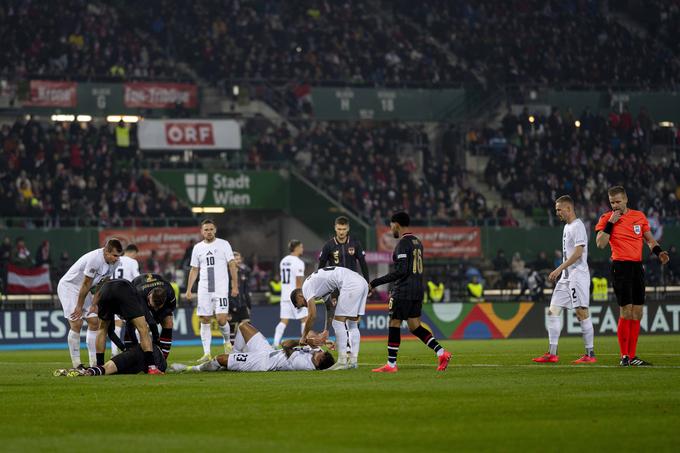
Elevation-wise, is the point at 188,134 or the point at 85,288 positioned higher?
the point at 188,134

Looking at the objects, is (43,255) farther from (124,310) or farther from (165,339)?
(124,310)

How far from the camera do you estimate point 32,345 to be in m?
34.7

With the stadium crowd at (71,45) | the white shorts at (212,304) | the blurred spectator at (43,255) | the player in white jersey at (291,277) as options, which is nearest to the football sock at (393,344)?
the white shorts at (212,304)

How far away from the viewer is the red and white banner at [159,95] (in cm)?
5081

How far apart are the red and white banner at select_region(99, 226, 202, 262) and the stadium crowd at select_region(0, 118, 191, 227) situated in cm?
74

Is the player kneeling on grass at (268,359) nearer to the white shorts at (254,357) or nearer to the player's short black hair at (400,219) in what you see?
the white shorts at (254,357)

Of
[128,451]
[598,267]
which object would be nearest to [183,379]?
[128,451]

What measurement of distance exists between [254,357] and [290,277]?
9966 mm

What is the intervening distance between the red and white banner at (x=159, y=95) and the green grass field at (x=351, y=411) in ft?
110

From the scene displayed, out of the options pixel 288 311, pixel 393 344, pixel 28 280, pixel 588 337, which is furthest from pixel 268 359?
pixel 28 280

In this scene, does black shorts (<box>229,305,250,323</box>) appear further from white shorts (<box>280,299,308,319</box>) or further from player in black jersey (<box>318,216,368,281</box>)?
player in black jersey (<box>318,216,368,281</box>)

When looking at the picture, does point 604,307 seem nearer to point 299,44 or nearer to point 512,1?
point 299,44

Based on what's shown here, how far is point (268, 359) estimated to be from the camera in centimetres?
1842

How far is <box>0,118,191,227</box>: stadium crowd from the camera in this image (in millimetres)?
44406
